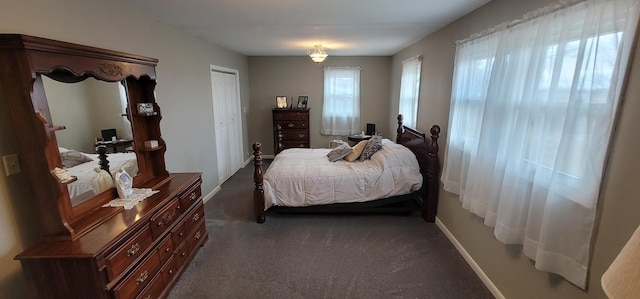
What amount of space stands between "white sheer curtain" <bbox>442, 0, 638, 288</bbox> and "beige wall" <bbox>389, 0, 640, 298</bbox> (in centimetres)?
5

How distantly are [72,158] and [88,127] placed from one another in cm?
26

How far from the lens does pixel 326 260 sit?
2531 mm

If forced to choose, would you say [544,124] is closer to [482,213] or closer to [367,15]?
[482,213]

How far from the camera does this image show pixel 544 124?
1.53 meters

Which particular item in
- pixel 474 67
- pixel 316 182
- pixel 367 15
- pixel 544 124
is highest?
→ pixel 367 15

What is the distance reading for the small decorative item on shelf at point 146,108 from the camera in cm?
225

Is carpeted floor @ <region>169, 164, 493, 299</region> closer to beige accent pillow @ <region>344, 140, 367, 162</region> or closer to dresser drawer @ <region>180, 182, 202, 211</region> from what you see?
dresser drawer @ <region>180, 182, 202, 211</region>

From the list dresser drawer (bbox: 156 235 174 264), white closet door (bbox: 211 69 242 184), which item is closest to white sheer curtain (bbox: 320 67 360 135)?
white closet door (bbox: 211 69 242 184)

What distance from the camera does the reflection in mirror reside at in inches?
64.9

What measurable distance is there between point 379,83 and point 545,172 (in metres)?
4.80

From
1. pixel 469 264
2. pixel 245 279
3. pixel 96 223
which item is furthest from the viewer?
pixel 469 264

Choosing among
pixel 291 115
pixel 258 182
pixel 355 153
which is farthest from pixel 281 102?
pixel 258 182

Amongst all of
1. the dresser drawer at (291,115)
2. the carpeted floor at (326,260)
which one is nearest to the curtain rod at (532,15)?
the carpeted floor at (326,260)

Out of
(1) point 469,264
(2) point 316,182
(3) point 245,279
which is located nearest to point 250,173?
(2) point 316,182
